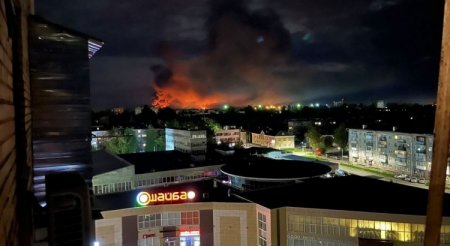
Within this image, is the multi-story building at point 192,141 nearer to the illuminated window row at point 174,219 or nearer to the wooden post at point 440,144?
the illuminated window row at point 174,219

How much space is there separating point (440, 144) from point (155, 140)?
73.8m

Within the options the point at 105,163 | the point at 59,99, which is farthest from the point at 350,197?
the point at 105,163

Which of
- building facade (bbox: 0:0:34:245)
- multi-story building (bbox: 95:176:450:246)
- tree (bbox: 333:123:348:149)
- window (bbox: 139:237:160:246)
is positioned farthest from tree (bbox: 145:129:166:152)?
building facade (bbox: 0:0:34:245)

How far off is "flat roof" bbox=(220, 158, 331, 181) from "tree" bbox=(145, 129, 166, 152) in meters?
42.7

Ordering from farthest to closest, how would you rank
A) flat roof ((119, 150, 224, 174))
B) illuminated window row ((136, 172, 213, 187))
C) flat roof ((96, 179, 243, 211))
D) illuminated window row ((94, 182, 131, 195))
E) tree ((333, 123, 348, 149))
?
1. tree ((333, 123, 348, 149))
2. flat roof ((119, 150, 224, 174))
3. illuminated window row ((136, 172, 213, 187))
4. illuminated window row ((94, 182, 131, 195))
5. flat roof ((96, 179, 243, 211))

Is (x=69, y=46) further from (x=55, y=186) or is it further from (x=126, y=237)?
(x=126, y=237)

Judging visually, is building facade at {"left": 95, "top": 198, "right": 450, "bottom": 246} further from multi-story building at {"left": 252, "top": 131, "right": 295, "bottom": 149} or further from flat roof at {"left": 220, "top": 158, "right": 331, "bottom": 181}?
multi-story building at {"left": 252, "top": 131, "right": 295, "bottom": 149}

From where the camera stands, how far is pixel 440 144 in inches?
164

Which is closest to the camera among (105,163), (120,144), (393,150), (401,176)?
(105,163)

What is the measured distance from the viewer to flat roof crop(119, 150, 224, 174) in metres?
37.5

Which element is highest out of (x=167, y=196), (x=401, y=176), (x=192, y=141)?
(x=192, y=141)

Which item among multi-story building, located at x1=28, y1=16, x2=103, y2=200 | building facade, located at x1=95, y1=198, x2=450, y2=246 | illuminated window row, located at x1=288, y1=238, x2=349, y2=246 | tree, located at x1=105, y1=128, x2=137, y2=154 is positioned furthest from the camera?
tree, located at x1=105, y1=128, x2=137, y2=154

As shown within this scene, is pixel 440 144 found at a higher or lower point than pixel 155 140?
higher

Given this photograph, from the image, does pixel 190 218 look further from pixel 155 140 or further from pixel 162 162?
pixel 155 140
